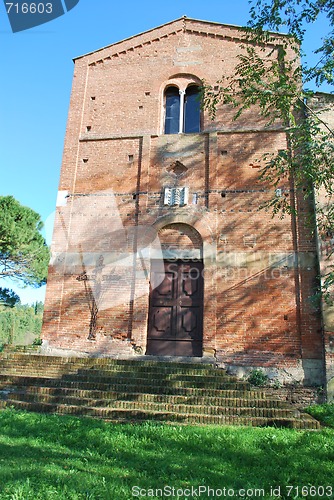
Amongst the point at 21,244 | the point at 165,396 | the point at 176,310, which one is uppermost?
the point at 21,244

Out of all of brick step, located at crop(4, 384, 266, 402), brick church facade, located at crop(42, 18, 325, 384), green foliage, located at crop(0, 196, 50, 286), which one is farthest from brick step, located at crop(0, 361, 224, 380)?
green foliage, located at crop(0, 196, 50, 286)

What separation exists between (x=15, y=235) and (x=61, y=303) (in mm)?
6682

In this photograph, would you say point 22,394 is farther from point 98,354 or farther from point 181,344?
point 181,344

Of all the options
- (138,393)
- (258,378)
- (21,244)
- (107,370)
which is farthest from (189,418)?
(21,244)

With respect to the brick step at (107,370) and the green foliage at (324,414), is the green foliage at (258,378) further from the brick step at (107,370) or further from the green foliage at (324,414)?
the green foliage at (324,414)

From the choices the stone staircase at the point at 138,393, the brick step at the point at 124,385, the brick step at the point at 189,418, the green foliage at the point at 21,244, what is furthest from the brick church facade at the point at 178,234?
the green foliage at the point at 21,244

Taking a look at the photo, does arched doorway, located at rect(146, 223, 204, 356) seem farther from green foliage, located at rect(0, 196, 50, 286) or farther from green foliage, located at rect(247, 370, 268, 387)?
green foliage, located at rect(0, 196, 50, 286)

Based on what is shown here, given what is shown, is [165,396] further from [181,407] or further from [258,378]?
[258,378]

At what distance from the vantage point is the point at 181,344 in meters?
9.81

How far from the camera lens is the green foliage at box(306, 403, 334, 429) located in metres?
6.48

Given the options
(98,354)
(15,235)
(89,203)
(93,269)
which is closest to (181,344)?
(98,354)

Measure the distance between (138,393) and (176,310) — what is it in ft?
10.8

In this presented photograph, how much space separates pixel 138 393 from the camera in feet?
23.1

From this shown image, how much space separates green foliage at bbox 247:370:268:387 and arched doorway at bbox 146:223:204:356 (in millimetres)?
1366
